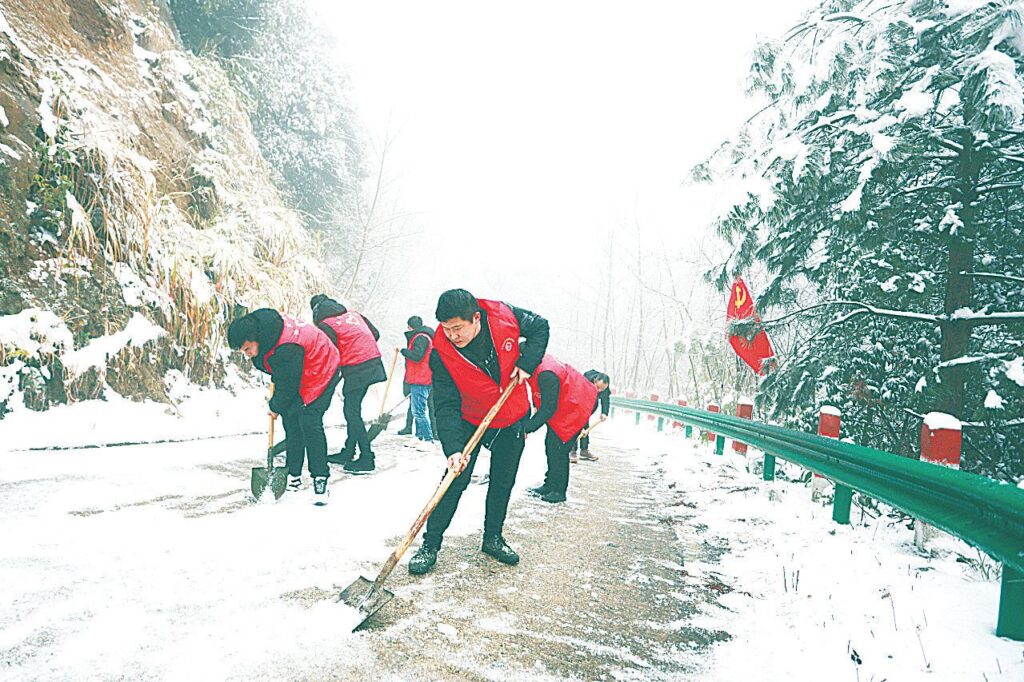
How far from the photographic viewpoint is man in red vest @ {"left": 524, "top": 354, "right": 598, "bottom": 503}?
5.17 meters

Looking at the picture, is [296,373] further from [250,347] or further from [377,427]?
[377,427]

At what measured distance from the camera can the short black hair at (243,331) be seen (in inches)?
179

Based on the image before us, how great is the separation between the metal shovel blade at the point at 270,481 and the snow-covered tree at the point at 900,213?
15.4 ft

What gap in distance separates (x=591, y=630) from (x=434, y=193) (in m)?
46.3

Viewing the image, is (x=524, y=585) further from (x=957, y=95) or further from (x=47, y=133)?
(x=47, y=133)

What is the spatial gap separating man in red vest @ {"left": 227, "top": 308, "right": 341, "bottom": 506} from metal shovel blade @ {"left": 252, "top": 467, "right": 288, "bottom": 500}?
0.65 ft

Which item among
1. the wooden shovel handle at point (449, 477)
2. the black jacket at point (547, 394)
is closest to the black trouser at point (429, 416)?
the black jacket at point (547, 394)

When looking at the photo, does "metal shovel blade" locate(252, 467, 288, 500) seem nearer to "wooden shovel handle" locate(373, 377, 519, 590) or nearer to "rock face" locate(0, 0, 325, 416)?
"wooden shovel handle" locate(373, 377, 519, 590)

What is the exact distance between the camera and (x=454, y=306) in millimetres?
3375

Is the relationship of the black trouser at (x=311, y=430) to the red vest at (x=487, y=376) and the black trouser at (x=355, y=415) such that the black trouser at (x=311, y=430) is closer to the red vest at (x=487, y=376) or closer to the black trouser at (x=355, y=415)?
the black trouser at (x=355, y=415)

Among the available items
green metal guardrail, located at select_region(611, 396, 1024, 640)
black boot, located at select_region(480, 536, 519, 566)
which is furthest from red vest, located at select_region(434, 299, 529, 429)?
green metal guardrail, located at select_region(611, 396, 1024, 640)

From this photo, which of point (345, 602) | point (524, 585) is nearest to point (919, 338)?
point (524, 585)

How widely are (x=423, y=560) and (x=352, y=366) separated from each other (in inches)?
120

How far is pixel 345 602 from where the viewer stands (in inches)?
114
